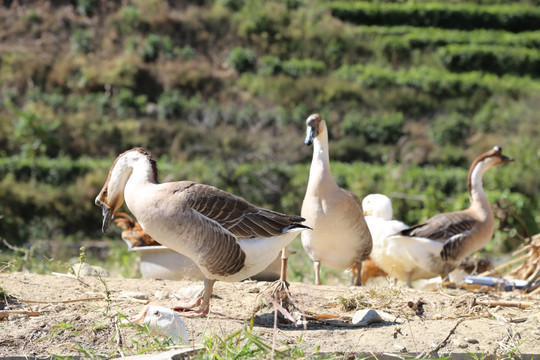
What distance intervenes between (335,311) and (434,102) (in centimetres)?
2560

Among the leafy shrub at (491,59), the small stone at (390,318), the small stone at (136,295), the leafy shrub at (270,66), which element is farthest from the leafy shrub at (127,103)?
the small stone at (390,318)

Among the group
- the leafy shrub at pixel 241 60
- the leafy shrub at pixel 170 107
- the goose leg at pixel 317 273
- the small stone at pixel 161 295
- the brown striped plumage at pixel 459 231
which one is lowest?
the leafy shrub at pixel 170 107

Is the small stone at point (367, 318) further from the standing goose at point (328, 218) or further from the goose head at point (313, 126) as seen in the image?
the goose head at point (313, 126)

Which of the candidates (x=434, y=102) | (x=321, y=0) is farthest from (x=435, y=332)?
(x=321, y=0)

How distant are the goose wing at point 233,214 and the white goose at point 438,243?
8.55ft

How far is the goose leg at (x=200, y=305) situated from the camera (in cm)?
443

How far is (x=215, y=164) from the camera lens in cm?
1825

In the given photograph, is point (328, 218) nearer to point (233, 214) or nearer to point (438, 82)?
point (233, 214)

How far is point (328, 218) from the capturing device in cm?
602

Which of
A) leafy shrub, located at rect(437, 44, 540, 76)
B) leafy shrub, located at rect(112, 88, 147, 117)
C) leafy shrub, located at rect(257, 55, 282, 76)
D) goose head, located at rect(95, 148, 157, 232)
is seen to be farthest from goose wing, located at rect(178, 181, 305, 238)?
leafy shrub, located at rect(437, 44, 540, 76)

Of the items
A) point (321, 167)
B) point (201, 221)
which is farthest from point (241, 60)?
point (201, 221)

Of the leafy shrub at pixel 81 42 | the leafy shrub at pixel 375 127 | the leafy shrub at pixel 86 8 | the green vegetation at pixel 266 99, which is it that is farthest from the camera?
the leafy shrub at pixel 86 8

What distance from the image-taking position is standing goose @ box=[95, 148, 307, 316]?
4.39 m

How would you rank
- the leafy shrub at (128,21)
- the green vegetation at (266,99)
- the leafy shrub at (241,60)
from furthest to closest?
the leafy shrub at (128,21)
the leafy shrub at (241,60)
the green vegetation at (266,99)
